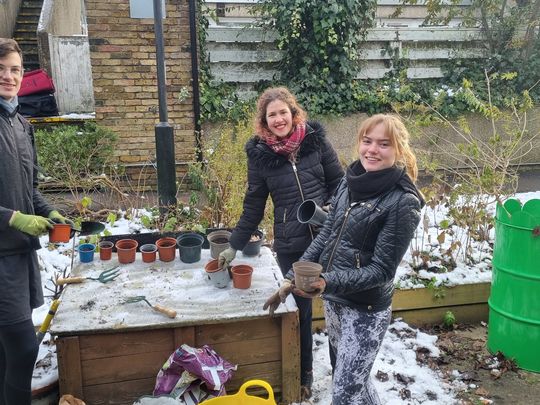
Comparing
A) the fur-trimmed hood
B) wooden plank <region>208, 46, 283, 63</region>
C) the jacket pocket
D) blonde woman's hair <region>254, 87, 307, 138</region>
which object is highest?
wooden plank <region>208, 46, 283, 63</region>

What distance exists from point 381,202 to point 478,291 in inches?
89.6

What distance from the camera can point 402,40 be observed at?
27.6 feet

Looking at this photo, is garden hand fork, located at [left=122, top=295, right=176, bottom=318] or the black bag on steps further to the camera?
the black bag on steps

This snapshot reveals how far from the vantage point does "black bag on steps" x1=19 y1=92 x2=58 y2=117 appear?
705 cm

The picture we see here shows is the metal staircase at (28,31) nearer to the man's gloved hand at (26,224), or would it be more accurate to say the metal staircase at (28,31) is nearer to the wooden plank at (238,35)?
the wooden plank at (238,35)

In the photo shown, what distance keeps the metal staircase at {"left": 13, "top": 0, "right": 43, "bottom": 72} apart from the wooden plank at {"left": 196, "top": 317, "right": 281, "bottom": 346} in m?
7.78

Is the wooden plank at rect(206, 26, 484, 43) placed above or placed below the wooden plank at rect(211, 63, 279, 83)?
above

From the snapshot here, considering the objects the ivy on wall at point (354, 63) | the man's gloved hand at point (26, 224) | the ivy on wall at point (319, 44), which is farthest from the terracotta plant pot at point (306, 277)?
the ivy on wall at point (319, 44)

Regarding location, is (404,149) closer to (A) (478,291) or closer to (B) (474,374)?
(B) (474,374)

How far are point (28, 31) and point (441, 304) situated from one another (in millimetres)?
9421

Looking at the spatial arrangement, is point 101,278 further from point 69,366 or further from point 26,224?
point 26,224

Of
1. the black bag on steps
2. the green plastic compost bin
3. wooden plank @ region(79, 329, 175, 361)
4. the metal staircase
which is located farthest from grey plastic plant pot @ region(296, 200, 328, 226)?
the metal staircase

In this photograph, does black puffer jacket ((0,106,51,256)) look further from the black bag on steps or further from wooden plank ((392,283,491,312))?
the black bag on steps

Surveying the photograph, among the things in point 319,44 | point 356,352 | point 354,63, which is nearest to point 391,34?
point 354,63
